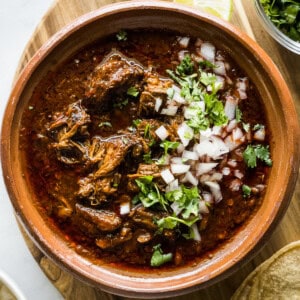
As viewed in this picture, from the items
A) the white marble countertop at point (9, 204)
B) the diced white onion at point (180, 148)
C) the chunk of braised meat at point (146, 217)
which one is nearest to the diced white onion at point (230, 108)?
the diced white onion at point (180, 148)

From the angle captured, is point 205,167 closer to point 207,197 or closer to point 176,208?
point 207,197

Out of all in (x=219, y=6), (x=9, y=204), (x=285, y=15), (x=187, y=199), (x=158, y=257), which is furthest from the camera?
(x=9, y=204)

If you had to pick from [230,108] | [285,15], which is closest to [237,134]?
[230,108]

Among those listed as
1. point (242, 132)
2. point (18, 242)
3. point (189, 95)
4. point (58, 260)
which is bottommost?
point (18, 242)

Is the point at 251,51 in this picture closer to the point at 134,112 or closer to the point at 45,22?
the point at 134,112

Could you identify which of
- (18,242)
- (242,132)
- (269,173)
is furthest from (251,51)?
(18,242)

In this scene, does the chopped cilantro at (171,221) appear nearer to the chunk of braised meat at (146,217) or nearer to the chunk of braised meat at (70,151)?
the chunk of braised meat at (146,217)
